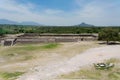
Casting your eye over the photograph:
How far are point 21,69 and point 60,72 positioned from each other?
607cm

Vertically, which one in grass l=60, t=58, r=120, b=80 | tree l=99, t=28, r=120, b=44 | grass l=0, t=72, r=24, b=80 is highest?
tree l=99, t=28, r=120, b=44

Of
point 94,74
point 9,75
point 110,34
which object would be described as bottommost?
point 9,75

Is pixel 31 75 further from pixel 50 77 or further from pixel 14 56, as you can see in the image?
pixel 14 56

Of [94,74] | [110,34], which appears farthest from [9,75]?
[110,34]

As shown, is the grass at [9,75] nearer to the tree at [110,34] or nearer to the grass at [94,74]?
the grass at [94,74]

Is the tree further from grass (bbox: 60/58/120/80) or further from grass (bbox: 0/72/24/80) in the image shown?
grass (bbox: 0/72/24/80)

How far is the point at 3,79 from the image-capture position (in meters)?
24.9

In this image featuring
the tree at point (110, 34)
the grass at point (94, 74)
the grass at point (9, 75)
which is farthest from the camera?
the tree at point (110, 34)

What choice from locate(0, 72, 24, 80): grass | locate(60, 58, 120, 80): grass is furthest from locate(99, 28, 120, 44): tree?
locate(0, 72, 24, 80): grass

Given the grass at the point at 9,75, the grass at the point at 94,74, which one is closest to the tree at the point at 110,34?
the grass at the point at 94,74

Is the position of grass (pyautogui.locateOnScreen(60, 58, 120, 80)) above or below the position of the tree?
below

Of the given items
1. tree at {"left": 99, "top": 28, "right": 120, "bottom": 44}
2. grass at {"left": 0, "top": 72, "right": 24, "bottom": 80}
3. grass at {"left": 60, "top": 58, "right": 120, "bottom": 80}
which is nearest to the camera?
grass at {"left": 60, "top": 58, "right": 120, "bottom": 80}

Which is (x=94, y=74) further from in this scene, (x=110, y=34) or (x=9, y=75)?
(x=110, y=34)

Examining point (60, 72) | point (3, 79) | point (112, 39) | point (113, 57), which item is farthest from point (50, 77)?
point (112, 39)
